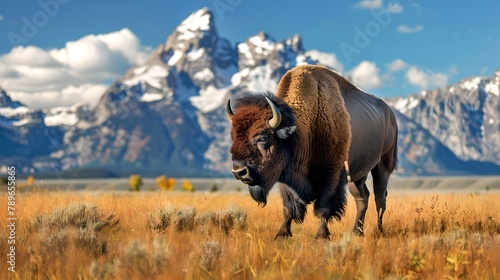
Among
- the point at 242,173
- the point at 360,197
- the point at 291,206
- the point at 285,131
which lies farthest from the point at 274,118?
the point at 360,197

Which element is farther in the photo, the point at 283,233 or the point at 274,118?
the point at 283,233

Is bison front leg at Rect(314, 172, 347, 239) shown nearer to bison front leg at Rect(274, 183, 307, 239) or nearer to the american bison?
the american bison

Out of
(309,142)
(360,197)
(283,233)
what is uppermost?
(309,142)

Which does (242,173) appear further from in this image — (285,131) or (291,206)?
(291,206)

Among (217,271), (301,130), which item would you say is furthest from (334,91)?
(217,271)

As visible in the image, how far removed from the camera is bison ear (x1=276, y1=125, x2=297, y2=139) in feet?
27.6

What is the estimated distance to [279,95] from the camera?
9633 millimetres

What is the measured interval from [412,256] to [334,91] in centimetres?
423

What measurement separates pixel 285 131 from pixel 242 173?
971mm

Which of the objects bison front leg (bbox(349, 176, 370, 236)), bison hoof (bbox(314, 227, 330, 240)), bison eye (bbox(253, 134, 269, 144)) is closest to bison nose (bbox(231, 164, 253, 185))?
bison eye (bbox(253, 134, 269, 144))

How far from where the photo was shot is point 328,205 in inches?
366

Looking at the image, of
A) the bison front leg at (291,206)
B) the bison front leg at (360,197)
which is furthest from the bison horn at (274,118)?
the bison front leg at (360,197)

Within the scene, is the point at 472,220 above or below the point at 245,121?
below

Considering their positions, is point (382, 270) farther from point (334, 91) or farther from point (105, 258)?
point (334, 91)
